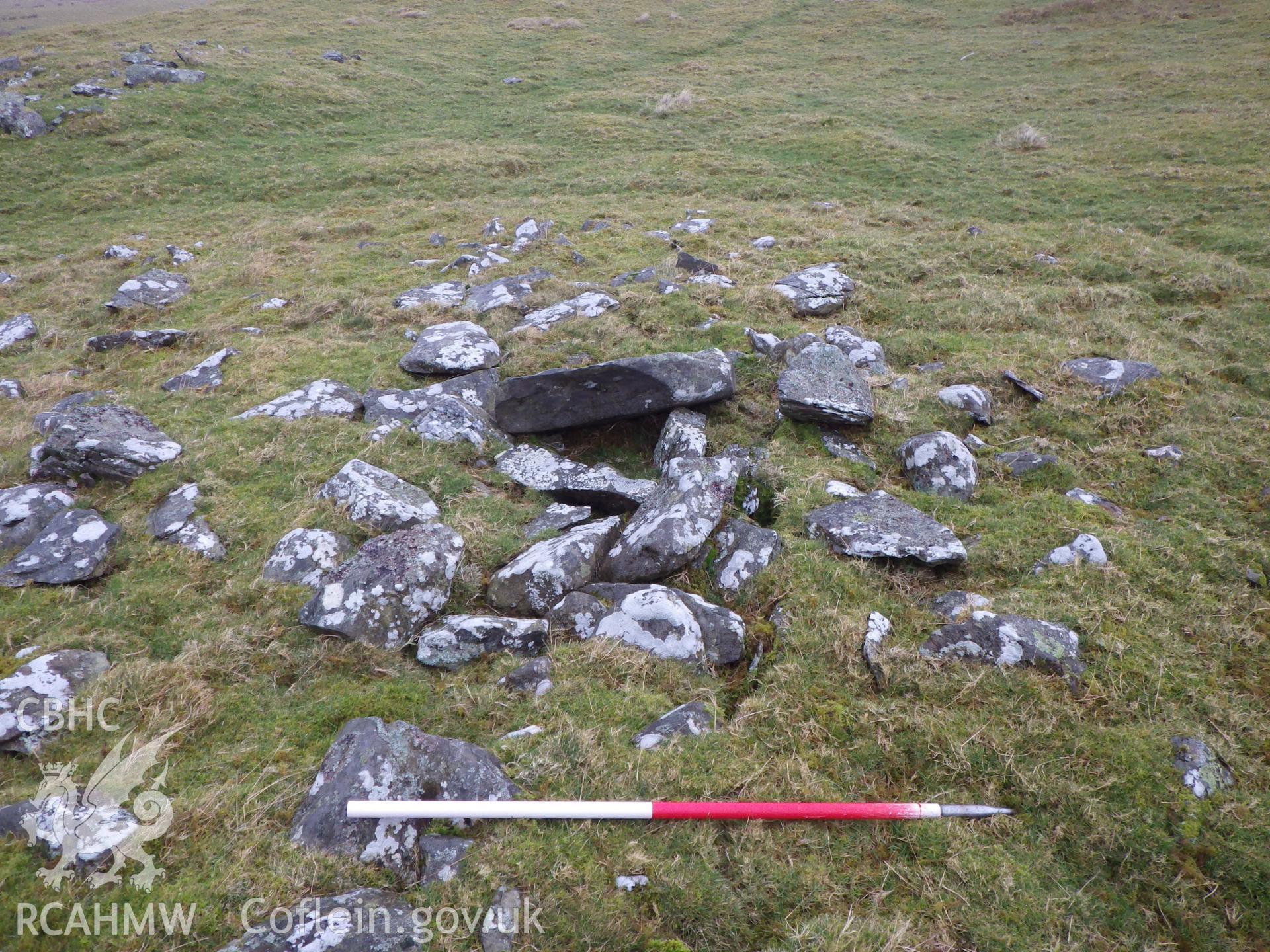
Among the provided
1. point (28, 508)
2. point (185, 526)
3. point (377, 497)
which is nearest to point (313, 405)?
point (185, 526)

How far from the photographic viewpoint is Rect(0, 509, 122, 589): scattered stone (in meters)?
5.96

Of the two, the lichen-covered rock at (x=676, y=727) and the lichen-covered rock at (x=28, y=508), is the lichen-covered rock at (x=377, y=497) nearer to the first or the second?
the lichen-covered rock at (x=28, y=508)

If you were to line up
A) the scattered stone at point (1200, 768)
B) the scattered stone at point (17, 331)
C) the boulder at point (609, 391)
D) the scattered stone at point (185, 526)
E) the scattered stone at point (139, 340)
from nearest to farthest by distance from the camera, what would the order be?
1. the scattered stone at point (1200, 768)
2. the scattered stone at point (185, 526)
3. the boulder at point (609, 391)
4. the scattered stone at point (139, 340)
5. the scattered stone at point (17, 331)

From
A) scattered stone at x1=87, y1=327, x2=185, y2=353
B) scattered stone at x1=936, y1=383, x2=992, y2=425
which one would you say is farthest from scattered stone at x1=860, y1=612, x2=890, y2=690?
scattered stone at x1=87, y1=327, x2=185, y2=353

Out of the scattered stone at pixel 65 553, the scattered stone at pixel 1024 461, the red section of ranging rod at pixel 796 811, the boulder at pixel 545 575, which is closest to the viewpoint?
the red section of ranging rod at pixel 796 811

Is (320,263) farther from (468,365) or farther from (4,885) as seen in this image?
(4,885)

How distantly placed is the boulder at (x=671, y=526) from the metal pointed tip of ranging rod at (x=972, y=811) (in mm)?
2767

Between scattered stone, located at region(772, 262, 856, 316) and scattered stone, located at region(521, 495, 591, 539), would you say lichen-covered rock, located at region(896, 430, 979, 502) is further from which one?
scattered stone, located at region(772, 262, 856, 316)

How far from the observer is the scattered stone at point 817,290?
1116 cm

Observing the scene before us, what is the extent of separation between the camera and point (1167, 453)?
744 centimetres

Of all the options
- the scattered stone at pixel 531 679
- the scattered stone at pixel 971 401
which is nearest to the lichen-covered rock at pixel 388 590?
the scattered stone at pixel 531 679

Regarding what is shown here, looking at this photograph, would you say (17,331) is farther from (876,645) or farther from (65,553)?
(876,645)

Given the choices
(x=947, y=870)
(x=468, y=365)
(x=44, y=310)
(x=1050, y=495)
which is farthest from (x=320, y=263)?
(x=947, y=870)

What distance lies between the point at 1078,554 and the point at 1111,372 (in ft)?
13.6
